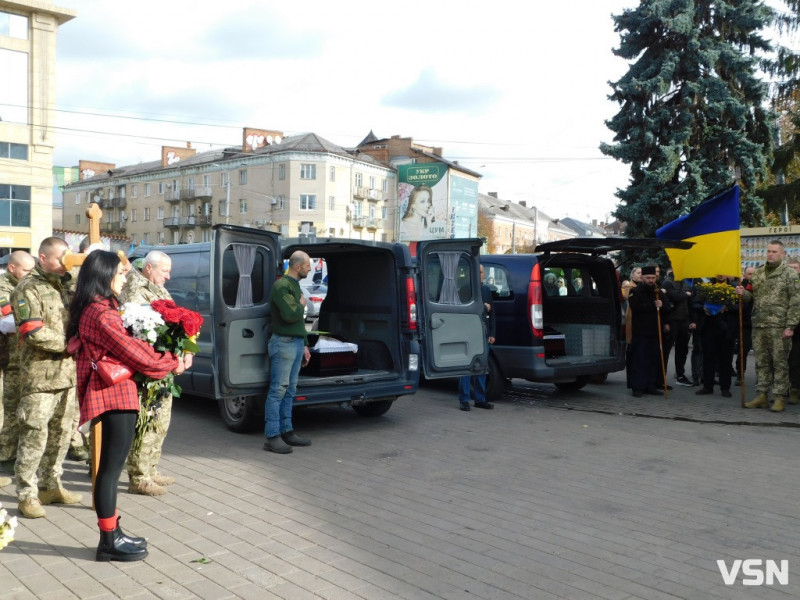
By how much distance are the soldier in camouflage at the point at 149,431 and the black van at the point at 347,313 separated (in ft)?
3.62

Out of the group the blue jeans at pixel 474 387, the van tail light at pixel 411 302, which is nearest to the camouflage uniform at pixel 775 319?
the blue jeans at pixel 474 387

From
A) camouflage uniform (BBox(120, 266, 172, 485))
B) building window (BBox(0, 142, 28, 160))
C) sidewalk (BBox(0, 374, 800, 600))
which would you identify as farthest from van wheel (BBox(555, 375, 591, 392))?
building window (BBox(0, 142, 28, 160))

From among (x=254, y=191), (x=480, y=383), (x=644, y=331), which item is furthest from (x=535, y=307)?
(x=254, y=191)

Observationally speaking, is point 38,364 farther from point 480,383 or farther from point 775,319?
point 775,319

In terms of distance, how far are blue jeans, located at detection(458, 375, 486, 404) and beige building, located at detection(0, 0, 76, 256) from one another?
45408 millimetres

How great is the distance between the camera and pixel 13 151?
48156mm

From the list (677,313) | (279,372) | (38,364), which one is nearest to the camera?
(38,364)

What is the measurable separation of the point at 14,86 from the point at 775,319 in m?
50.2

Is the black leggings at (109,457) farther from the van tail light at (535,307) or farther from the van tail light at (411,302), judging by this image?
the van tail light at (535,307)

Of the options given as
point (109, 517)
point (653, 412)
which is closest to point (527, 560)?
point (109, 517)

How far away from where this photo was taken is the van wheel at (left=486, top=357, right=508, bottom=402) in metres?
10.7

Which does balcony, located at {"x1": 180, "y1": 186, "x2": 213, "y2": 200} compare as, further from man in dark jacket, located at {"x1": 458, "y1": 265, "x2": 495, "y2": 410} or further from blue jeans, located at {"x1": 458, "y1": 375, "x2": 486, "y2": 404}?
blue jeans, located at {"x1": 458, "y1": 375, "x2": 486, "y2": 404}

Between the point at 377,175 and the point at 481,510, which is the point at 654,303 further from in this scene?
the point at 377,175

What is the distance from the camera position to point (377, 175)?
83938 mm
